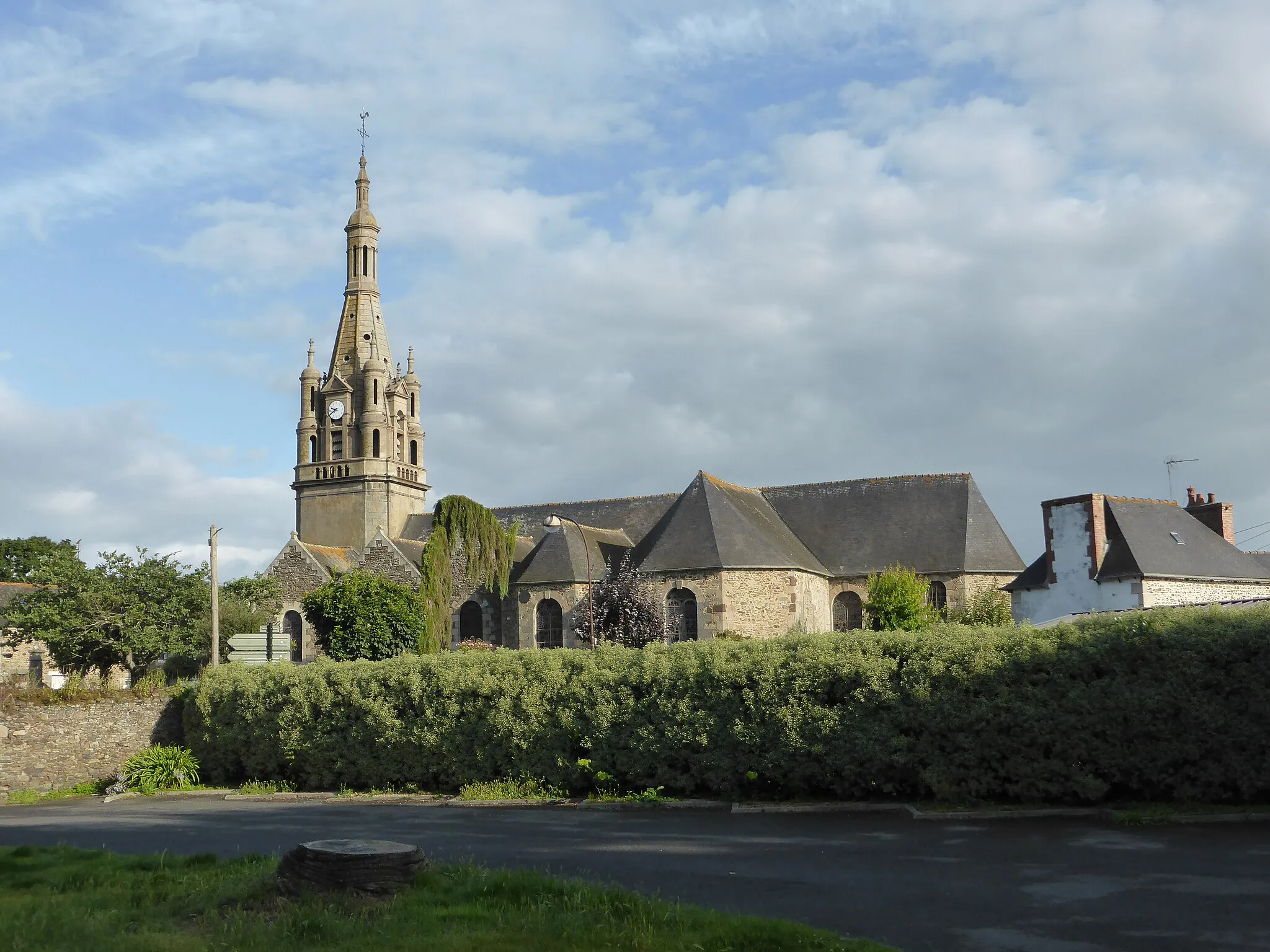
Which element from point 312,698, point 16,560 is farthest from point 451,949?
point 16,560

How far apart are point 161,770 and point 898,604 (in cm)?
2414

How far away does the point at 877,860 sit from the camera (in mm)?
10406

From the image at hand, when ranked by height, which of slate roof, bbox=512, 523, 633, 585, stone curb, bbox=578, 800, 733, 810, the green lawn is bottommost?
stone curb, bbox=578, 800, 733, 810

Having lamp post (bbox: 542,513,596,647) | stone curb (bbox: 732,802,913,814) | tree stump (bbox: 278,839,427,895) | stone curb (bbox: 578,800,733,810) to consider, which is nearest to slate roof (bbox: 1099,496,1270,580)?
lamp post (bbox: 542,513,596,647)

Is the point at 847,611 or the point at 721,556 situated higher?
the point at 721,556

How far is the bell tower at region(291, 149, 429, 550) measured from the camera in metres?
59.2

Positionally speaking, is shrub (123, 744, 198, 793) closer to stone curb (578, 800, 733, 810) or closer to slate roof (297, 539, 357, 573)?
stone curb (578, 800, 733, 810)

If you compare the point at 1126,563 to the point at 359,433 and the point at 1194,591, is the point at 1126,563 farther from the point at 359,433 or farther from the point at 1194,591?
the point at 359,433

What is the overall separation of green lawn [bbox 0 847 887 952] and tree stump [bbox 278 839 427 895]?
0.42 feet

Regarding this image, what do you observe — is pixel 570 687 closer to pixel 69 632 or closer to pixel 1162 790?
pixel 1162 790

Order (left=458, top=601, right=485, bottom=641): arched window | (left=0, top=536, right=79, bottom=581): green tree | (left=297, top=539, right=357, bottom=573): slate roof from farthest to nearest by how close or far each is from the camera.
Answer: (left=0, top=536, right=79, bottom=581): green tree → (left=297, top=539, right=357, bottom=573): slate roof → (left=458, top=601, right=485, bottom=641): arched window

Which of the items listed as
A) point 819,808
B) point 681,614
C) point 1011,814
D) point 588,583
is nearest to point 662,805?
point 819,808

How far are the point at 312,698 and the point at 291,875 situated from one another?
11.5 m

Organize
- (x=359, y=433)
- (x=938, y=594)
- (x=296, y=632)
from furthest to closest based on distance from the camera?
1. (x=359, y=433)
2. (x=296, y=632)
3. (x=938, y=594)
